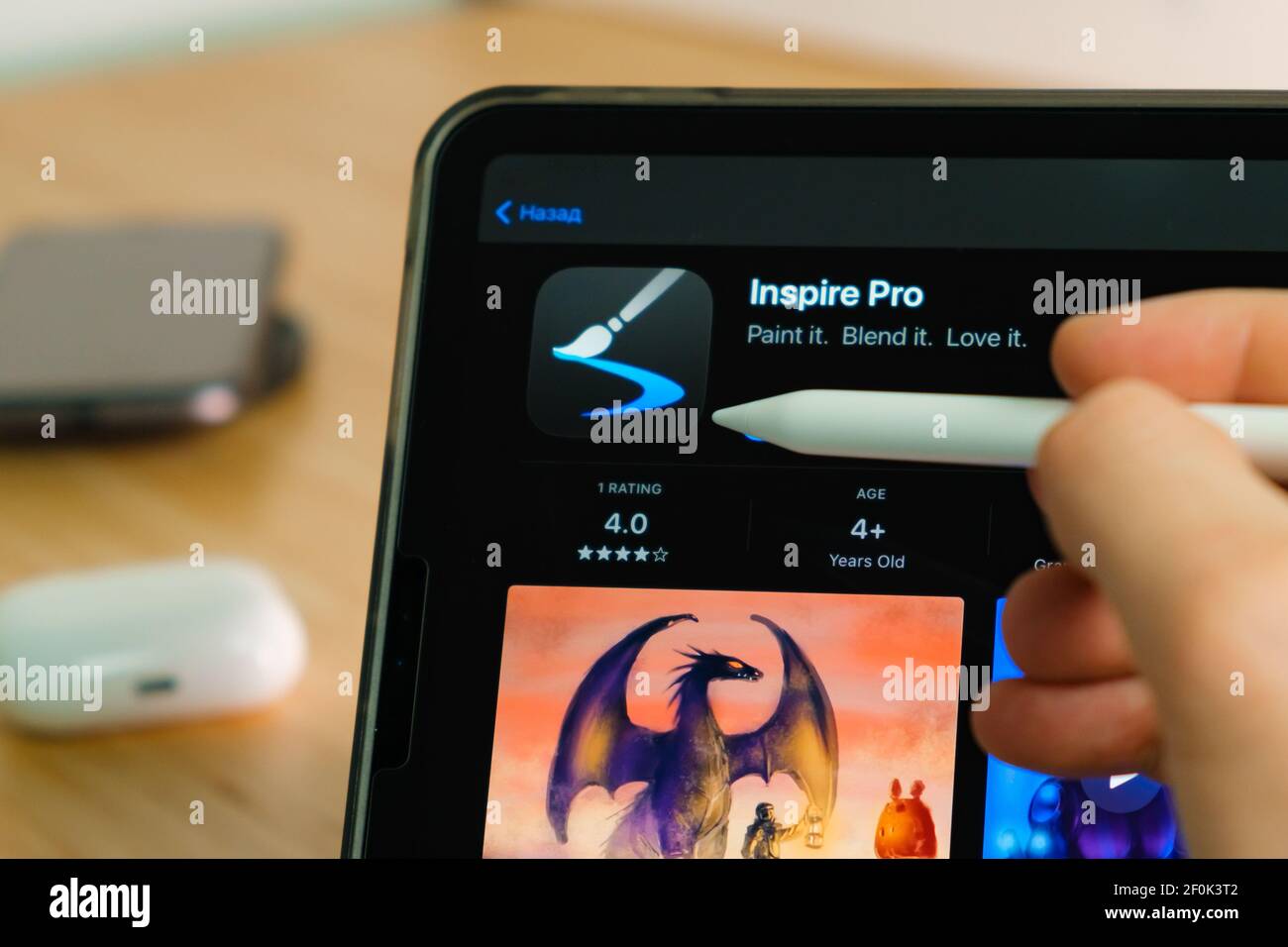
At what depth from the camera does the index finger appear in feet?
1.00

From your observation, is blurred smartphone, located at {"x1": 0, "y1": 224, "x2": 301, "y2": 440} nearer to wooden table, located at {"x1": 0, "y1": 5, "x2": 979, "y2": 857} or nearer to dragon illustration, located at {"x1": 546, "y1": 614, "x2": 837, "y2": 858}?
wooden table, located at {"x1": 0, "y1": 5, "x2": 979, "y2": 857}

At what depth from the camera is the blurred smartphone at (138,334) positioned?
1.82ft

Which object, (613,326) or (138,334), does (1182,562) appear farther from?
(138,334)

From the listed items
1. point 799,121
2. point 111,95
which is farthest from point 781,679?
point 111,95

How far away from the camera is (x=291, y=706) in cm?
47

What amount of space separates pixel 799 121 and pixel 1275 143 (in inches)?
4.9

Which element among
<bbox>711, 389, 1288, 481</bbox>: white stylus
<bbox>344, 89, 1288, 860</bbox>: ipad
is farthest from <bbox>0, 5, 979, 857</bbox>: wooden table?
<bbox>711, 389, 1288, 481</bbox>: white stylus

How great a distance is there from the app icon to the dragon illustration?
0.20ft

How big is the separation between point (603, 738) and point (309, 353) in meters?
0.34

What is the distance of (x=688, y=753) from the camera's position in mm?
331

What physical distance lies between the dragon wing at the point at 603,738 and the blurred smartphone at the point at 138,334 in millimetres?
296

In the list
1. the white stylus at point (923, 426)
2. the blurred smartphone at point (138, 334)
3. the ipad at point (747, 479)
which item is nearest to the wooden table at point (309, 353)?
the blurred smartphone at point (138, 334)

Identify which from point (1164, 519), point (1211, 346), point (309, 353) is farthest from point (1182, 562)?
point (309, 353)

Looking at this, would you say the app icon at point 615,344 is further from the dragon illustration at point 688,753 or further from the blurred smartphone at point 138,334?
the blurred smartphone at point 138,334
